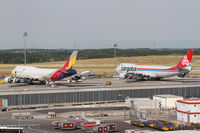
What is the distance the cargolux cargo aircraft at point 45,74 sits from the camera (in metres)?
125

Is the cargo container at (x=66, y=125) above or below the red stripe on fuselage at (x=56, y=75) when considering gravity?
below

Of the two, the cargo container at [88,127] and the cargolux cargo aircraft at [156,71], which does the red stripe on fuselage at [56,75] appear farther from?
the cargo container at [88,127]

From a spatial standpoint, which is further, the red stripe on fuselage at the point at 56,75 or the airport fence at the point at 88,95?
the red stripe on fuselage at the point at 56,75

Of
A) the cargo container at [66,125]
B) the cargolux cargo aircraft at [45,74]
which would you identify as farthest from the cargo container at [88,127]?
the cargolux cargo aircraft at [45,74]

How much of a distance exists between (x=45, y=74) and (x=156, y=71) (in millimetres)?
42234

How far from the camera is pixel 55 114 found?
94.5 metres

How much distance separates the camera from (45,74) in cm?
13262

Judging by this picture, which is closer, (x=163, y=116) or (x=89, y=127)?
(x=89, y=127)

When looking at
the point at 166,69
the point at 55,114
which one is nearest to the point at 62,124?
the point at 55,114

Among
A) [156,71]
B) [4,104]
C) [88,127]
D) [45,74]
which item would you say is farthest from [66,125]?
[156,71]

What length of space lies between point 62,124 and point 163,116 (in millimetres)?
28292

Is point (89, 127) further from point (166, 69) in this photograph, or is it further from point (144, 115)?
point (166, 69)

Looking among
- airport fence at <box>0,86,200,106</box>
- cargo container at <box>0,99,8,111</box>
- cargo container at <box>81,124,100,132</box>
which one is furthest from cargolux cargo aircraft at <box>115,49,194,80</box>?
cargo container at <box>81,124,100,132</box>

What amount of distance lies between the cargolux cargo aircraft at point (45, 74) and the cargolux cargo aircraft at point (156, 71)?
1206 inches
